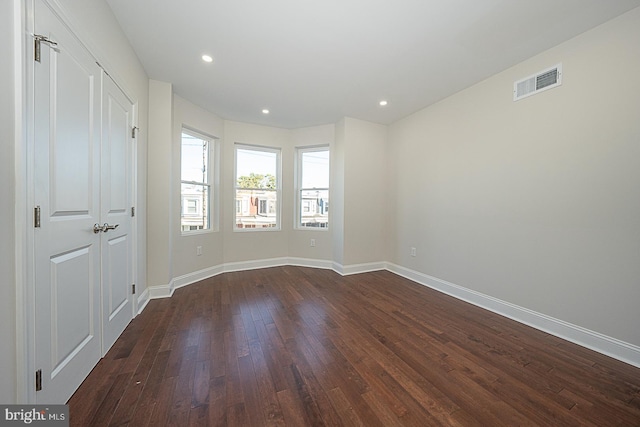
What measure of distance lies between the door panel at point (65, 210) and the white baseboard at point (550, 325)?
3658 millimetres

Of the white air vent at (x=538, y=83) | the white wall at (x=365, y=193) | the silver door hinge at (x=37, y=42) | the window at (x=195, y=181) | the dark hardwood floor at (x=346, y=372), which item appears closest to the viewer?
the silver door hinge at (x=37, y=42)

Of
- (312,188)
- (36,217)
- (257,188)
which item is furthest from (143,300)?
(312,188)

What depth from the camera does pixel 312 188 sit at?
4387 mm

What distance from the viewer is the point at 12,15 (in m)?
0.96

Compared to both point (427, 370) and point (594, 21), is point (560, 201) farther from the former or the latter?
point (427, 370)

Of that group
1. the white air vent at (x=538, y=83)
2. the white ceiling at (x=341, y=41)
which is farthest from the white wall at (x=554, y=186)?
the white ceiling at (x=341, y=41)

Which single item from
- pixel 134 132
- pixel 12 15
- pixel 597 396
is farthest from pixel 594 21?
pixel 134 132

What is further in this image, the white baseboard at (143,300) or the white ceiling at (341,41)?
the white baseboard at (143,300)

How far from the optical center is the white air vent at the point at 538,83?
2.07m

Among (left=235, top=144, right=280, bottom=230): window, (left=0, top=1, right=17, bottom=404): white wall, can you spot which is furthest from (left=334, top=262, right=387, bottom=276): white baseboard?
(left=0, top=1, right=17, bottom=404): white wall

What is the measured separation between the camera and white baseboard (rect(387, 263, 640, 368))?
1.73 m

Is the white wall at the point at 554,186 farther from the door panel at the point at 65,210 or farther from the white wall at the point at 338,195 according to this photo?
the door panel at the point at 65,210

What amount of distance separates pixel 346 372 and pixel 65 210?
6.68 ft

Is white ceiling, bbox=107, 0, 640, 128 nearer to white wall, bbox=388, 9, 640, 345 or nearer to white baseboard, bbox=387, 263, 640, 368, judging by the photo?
white wall, bbox=388, 9, 640, 345
